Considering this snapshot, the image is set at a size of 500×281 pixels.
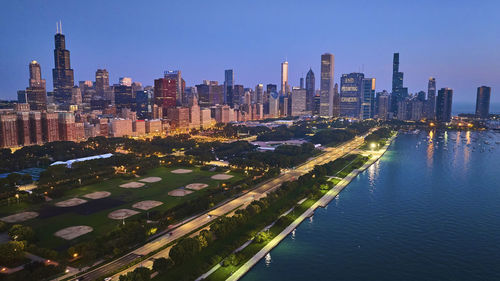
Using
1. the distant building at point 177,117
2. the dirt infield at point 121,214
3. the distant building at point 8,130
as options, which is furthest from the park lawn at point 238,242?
the distant building at point 177,117

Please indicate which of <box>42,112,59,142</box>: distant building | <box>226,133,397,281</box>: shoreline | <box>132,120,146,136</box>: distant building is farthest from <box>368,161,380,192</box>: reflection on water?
<box>42,112,59,142</box>: distant building

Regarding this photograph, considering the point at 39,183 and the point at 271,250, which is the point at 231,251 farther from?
the point at 39,183

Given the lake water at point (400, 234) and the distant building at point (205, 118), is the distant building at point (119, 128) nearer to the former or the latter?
the distant building at point (205, 118)

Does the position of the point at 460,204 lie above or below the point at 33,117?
below

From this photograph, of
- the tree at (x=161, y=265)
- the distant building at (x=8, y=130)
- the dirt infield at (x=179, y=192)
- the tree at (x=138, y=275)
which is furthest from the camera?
the distant building at (x=8, y=130)

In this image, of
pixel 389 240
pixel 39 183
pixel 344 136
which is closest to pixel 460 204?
pixel 389 240

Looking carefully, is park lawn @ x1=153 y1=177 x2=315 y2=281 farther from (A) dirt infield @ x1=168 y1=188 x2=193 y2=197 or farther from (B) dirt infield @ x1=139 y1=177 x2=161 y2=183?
(B) dirt infield @ x1=139 y1=177 x2=161 y2=183
